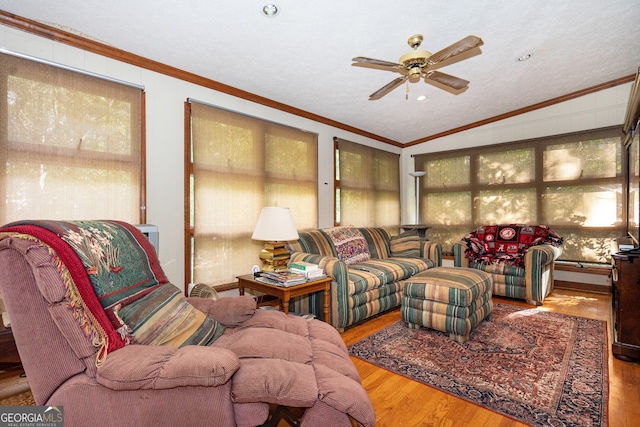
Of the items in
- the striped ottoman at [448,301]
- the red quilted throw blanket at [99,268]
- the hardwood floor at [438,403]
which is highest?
the red quilted throw blanket at [99,268]

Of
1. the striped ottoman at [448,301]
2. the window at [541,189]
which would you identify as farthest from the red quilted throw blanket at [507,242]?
the striped ottoman at [448,301]

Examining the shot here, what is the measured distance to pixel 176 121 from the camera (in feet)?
9.98

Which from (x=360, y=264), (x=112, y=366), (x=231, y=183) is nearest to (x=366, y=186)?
(x=360, y=264)

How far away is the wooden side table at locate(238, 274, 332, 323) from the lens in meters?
2.51

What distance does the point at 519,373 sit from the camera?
2.12m

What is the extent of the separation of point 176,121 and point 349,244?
2239mm

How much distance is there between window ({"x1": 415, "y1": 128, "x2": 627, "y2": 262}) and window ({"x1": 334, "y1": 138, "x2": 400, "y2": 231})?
26.1 inches

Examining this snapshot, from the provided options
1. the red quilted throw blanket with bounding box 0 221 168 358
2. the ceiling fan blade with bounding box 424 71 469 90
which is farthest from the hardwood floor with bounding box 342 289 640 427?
the ceiling fan blade with bounding box 424 71 469 90

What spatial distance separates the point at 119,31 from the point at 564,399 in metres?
3.86

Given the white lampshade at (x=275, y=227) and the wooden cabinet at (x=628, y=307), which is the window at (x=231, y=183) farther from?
the wooden cabinet at (x=628, y=307)

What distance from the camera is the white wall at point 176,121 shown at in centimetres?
249

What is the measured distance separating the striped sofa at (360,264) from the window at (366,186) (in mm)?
725

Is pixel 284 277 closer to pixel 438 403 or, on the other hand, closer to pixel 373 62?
pixel 438 403

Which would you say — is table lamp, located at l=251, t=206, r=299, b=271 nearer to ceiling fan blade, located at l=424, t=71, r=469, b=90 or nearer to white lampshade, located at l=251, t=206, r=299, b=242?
white lampshade, located at l=251, t=206, r=299, b=242
